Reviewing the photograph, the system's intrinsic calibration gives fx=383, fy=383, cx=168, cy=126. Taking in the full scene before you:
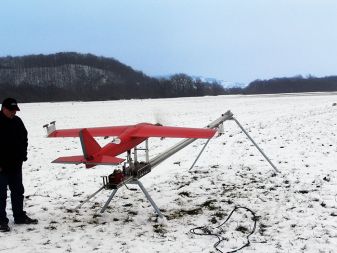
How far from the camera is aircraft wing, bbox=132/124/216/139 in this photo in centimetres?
739

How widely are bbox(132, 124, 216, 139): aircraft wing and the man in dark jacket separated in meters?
2.27

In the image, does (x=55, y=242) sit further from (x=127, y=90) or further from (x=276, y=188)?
(x=127, y=90)

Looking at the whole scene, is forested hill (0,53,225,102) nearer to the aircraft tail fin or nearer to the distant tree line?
the distant tree line

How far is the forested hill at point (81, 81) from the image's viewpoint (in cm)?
11712

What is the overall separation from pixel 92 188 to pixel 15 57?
172064 millimetres

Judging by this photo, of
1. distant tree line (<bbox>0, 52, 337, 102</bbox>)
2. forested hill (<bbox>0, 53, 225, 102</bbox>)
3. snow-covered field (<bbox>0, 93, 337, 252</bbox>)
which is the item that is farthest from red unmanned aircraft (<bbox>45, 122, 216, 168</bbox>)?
distant tree line (<bbox>0, 52, 337, 102</bbox>)

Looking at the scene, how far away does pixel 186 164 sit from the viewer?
13.0 metres

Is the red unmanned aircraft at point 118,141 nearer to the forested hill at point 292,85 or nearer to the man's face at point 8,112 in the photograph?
the man's face at point 8,112

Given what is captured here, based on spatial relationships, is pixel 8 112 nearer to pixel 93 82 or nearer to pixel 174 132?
pixel 174 132

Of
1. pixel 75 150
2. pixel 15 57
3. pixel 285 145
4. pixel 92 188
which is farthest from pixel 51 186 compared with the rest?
pixel 15 57

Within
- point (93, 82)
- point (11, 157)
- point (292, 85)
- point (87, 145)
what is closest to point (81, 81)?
point (93, 82)

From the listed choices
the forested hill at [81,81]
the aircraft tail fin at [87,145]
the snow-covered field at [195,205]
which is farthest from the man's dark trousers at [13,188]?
the forested hill at [81,81]

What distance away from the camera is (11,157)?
7359mm

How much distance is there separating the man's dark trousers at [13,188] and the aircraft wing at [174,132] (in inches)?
95.5
